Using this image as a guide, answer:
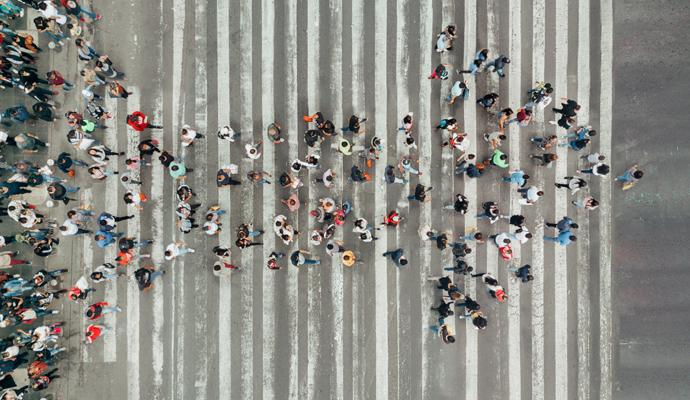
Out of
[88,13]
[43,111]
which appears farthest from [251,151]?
[88,13]

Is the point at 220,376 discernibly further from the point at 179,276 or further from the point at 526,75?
the point at 526,75

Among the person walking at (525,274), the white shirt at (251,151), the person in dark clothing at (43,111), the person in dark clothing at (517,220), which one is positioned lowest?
the person walking at (525,274)

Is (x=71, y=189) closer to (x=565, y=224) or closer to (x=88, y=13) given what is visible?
(x=88, y=13)

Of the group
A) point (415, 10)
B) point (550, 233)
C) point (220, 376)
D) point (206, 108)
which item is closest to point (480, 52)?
point (415, 10)

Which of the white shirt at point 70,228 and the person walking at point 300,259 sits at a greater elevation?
the white shirt at point 70,228

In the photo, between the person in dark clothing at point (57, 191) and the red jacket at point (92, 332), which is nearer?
the person in dark clothing at point (57, 191)

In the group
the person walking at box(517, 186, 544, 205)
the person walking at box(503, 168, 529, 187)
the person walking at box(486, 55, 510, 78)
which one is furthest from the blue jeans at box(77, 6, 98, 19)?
the person walking at box(517, 186, 544, 205)

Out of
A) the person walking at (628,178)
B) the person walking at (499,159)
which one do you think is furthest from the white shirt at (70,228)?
the person walking at (628,178)

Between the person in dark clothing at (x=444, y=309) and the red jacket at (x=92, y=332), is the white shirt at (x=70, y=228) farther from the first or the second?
the person in dark clothing at (x=444, y=309)
